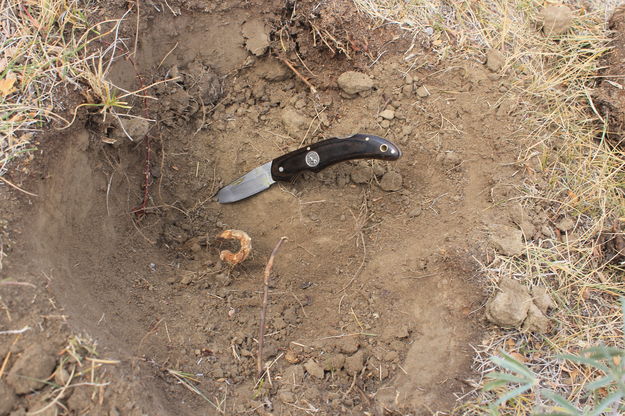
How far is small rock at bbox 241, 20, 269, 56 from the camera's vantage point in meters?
2.89

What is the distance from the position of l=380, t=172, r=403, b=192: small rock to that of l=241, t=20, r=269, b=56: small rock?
1020mm

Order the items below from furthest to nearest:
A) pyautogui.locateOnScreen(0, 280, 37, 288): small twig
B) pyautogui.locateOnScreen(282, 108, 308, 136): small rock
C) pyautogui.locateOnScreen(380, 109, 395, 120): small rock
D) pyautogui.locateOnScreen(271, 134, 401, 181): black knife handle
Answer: pyautogui.locateOnScreen(282, 108, 308, 136): small rock < pyautogui.locateOnScreen(380, 109, 395, 120): small rock < pyautogui.locateOnScreen(271, 134, 401, 181): black knife handle < pyautogui.locateOnScreen(0, 280, 37, 288): small twig

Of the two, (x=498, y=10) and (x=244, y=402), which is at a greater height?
(x=498, y=10)

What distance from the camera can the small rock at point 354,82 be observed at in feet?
9.04

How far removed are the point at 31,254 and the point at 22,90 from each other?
0.75 m

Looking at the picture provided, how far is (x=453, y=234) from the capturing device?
8.01ft

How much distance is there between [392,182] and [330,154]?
38 centimetres

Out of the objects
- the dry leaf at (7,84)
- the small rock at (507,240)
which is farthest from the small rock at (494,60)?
the dry leaf at (7,84)

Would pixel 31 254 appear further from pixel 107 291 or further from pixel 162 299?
pixel 162 299

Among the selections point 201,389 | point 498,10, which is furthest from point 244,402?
point 498,10

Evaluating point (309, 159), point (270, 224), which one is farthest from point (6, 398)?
point (309, 159)

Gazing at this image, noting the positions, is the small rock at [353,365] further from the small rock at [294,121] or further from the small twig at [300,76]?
the small twig at [300,76]

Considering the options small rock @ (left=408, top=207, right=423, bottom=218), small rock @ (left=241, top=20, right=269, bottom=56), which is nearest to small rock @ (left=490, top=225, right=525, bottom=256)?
small rock @ (left=408, top=207, right=423, bottom=218)

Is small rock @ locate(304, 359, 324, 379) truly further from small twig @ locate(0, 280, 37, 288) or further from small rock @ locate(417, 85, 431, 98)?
small rock @ locate(417, 85, 431, 98)
